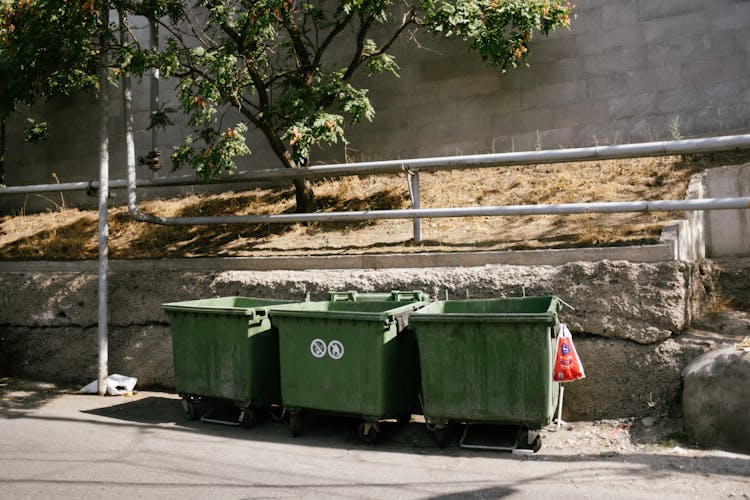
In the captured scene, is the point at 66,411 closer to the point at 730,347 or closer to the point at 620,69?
the point at 730,347

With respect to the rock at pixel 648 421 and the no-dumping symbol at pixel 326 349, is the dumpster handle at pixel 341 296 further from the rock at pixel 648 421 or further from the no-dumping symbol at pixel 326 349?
the rock at pixel 648 421

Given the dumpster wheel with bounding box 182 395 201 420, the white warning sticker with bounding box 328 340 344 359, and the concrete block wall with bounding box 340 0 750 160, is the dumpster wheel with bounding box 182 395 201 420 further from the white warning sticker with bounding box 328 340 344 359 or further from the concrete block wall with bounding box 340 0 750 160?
the concrete block wall with bounding box 340 0 750 160

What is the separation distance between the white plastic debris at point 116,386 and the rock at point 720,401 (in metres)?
5.95

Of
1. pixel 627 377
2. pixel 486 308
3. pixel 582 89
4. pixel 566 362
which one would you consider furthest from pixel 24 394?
pixel 582 89

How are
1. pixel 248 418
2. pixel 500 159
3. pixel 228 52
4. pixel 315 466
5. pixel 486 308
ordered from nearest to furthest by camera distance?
pixel 315 466 → pixel 486 308 → pixel 248 418 → pixel 500 159 → pixel 228 52

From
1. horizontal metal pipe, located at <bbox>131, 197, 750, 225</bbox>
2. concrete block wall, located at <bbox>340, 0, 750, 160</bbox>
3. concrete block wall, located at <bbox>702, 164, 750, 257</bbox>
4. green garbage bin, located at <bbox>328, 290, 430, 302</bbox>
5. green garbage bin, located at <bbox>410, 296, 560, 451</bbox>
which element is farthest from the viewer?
concrete block wall, located at <bbox>340, 0, 750, 160</bbox>

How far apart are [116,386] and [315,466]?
3764mm

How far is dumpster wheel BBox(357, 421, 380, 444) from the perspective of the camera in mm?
5629

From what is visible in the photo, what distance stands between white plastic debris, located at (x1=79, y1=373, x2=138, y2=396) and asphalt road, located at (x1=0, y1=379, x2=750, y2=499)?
1.27 m

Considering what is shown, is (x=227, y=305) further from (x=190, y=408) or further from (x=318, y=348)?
(x=318, y=348)

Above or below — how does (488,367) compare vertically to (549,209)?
below

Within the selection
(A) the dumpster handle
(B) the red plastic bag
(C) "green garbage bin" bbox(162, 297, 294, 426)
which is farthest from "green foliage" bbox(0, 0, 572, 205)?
(B) the red plastic bag

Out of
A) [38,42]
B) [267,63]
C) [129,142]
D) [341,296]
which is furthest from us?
[267,63]

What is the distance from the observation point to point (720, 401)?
16.1ft
